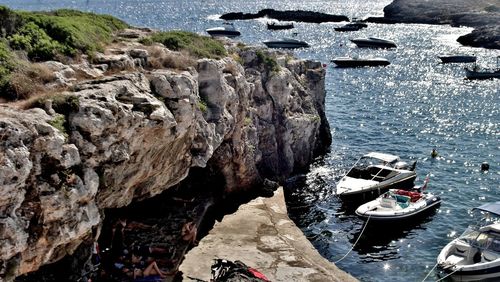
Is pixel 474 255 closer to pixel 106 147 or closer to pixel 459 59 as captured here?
pixel 106 147

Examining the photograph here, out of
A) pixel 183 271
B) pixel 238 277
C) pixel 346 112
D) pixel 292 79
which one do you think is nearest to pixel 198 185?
pixel 183 271

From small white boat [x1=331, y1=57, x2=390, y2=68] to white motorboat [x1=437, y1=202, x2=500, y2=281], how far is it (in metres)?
68.5

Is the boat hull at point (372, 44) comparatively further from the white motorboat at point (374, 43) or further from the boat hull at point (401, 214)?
the boat hull at point (401, 214)

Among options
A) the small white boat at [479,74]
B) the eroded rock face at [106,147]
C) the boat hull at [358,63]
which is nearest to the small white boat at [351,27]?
the boat hull at [358,63]

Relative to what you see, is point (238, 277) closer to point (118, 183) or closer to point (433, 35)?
point (118, 183)

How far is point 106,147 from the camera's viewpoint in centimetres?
2041

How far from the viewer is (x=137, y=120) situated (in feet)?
70.7

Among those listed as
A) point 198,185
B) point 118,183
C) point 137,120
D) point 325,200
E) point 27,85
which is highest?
point 27,85

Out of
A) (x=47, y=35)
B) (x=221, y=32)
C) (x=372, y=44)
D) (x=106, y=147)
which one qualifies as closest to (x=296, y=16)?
(x=221, y=32)

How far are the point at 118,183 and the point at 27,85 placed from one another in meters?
5.27

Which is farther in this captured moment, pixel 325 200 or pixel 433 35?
pixel 433 35

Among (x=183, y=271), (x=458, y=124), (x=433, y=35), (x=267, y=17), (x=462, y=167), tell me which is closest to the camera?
(x=183, y=271)

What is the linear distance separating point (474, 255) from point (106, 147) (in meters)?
23.1

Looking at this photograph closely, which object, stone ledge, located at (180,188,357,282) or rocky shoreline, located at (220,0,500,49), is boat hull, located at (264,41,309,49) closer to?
rocky shoreline, located at (220,0,500,49)
